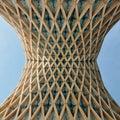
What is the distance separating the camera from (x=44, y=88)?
125 ft

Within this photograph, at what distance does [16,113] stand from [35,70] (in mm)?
6676

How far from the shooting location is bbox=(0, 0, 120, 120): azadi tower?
119 feet

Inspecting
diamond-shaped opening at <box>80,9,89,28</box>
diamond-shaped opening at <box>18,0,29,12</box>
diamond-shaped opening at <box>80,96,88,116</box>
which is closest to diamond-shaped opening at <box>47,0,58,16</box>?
diamond-shaped opening at <box>18,0,29,12</box>

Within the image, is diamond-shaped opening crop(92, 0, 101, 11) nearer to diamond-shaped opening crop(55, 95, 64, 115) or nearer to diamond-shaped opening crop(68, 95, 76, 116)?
diamond-shaped opening crop(68, 95, 76, 116)

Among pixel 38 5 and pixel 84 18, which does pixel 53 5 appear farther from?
pixel 84 18

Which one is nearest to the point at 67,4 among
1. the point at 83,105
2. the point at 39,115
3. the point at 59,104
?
the point at 59,104

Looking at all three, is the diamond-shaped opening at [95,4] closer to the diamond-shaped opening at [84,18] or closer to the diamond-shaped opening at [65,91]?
the diamond-shaped opening at [84,18]

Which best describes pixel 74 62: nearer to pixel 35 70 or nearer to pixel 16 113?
pixel 35 70

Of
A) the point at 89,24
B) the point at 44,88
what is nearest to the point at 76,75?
the point at 44,88

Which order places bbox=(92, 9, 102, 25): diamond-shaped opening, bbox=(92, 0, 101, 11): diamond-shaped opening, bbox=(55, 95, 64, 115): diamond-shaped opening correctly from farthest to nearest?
bbox=(92, 9, 102, 25): diamond-shaped opening < bbox=(55, 95, 64, 115): diamond-shaped opening < bbox=(92, 0, 101, 11): diamond-shaped opening

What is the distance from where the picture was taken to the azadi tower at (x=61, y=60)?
36.2 meters

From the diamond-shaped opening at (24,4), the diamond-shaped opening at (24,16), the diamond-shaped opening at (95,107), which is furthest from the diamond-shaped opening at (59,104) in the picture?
the diamond-shaped opening at (24,4)

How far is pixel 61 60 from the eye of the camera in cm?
3853

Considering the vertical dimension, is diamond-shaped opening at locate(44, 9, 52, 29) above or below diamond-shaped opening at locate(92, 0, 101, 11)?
below
